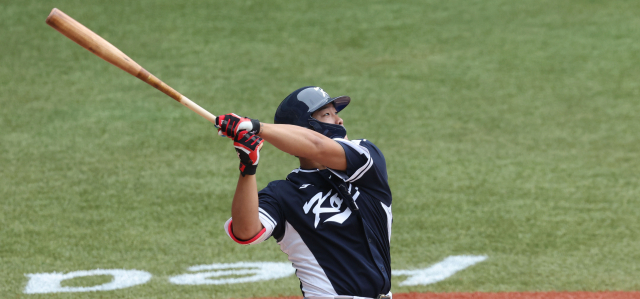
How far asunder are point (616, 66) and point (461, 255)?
5.27 meters

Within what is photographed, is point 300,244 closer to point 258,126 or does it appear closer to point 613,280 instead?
point 258,126

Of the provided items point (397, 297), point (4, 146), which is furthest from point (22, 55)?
point (397, 297)

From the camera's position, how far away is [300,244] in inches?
114

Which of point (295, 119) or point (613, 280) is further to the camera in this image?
point (613, 280)

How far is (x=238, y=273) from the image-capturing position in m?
5.31

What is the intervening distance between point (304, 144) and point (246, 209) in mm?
351

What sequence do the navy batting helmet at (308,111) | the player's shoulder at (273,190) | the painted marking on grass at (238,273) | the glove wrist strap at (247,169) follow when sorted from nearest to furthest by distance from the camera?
Result: the glove wrist strap at (247,169)
the player's shoulder at (273,190)
the navy batting helmet at (308,111)
the painted marking on grass at (238,273)

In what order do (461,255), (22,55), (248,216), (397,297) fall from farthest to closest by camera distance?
(22,55) → (461,255) → (397,297) → (248,216)

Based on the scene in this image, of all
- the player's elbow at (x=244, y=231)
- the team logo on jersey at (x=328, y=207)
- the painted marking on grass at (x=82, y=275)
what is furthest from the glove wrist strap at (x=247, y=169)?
the painted marking on grass at (x=82, y=275)

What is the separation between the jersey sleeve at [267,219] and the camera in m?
2.73

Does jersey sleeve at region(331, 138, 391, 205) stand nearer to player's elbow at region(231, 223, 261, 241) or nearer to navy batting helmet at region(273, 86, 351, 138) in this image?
navy batting helmet at region(273, 86, 351, 138)

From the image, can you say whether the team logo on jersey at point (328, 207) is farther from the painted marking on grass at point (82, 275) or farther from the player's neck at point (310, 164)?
the painted marking on grass at point (82, 275)

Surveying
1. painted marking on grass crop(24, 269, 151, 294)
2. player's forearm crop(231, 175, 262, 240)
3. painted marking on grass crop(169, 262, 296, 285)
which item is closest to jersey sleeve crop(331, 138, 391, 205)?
player's forearm crop(231, 175, 262, 240)

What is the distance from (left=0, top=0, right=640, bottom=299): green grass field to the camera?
5629 millimetres
